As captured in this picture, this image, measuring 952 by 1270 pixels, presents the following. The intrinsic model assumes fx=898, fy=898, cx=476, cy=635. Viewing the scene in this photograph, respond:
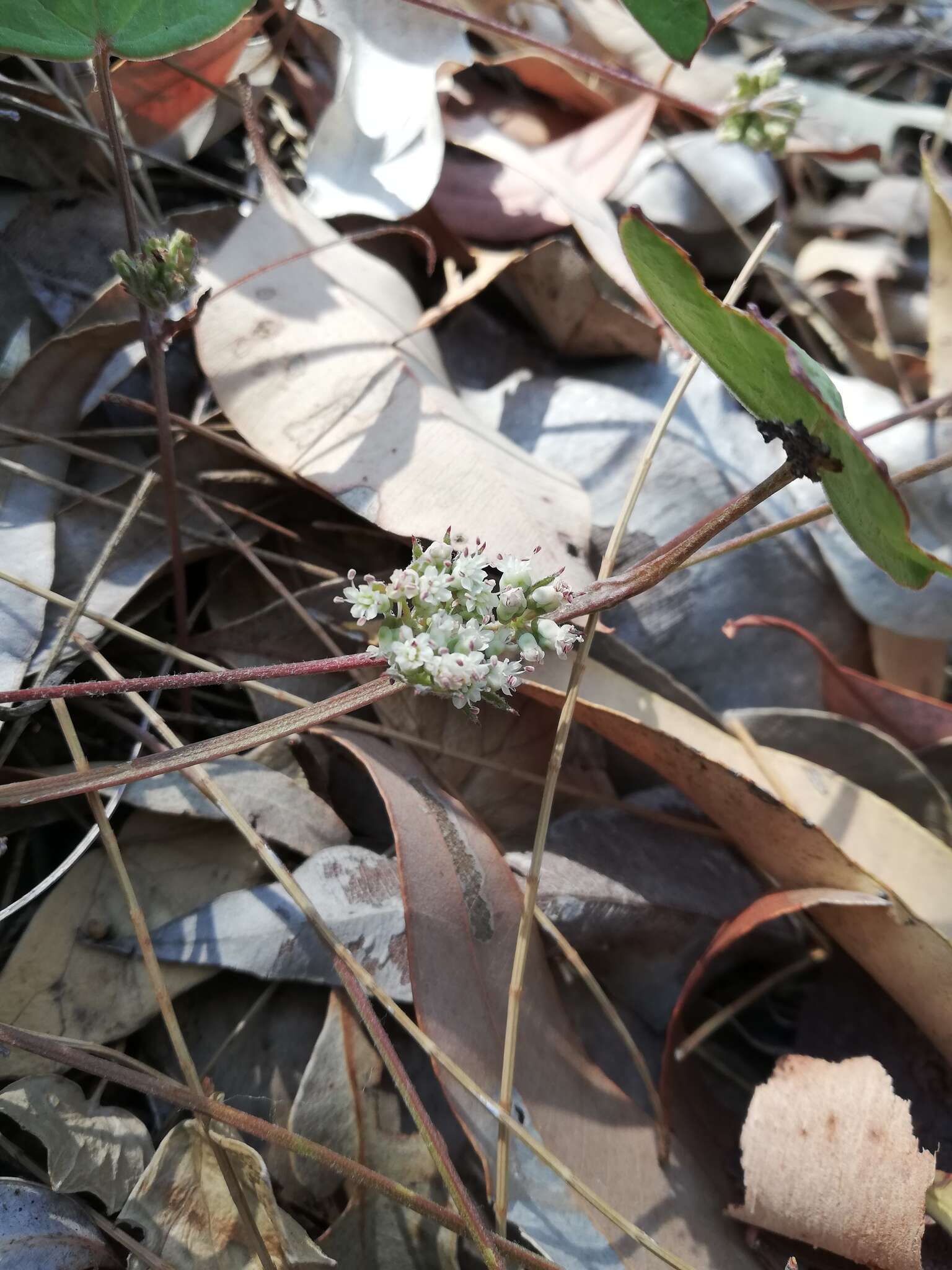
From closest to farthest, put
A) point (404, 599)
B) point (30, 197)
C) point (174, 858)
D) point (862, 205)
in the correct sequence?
point (404, 599)
point (174, 858)
point (30, 197)
point (862, 205)

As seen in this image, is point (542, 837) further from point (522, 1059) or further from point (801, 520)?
point (801, 520)

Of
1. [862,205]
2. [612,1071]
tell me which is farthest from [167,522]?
[862,205]

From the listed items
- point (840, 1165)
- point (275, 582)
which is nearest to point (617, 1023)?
point (840, 1165)

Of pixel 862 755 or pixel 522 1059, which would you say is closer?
pixel 522 1059

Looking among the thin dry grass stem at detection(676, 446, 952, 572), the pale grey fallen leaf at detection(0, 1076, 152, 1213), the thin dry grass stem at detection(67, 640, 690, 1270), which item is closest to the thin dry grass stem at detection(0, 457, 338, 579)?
→ the thin dry grass stem at detection(67, 640, 690, 1270)

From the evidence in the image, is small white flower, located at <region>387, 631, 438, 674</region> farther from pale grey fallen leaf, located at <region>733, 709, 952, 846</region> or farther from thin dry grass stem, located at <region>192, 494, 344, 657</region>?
pale grey fallen leaf, located at <region>733, 709, 952, 846</region>

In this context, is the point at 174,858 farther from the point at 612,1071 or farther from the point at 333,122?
the point at 333,122
